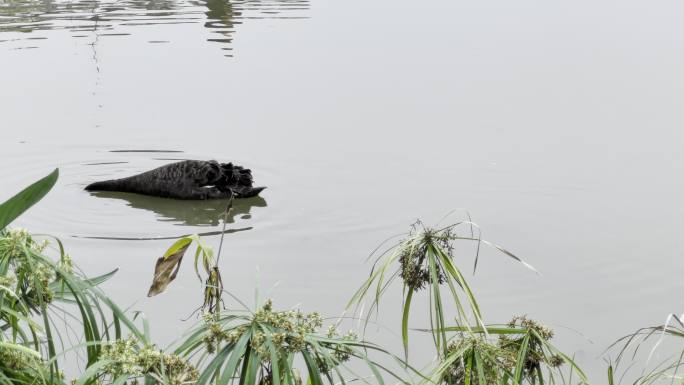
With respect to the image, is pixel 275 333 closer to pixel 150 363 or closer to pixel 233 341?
pixel 233 341

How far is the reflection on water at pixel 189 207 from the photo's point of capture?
26.1 feet

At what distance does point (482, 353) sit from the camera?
2902 millimetres

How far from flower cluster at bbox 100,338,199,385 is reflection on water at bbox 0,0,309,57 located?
1188 centimetres

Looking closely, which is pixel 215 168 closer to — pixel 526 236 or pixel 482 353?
pixel 526 236

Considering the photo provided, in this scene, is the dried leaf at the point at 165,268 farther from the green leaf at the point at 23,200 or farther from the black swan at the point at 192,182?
the black swan at the point at 192,182

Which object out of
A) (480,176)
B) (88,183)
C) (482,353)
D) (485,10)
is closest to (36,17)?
(485,10)

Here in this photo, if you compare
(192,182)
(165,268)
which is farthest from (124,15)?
(165,268)

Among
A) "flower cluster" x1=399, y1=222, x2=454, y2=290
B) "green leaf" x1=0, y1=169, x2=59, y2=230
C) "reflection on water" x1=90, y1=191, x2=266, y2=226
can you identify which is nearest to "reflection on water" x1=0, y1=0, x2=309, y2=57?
"reflection on water" x1=90, y1=191, x2=266, y2=226

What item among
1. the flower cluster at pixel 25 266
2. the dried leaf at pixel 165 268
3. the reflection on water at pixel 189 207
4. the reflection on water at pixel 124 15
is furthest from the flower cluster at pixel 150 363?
the reflection on water at pixel 124 15

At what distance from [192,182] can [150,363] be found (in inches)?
239

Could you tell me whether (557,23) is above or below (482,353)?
below

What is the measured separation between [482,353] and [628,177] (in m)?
6.27

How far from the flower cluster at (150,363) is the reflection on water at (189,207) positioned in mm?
5423

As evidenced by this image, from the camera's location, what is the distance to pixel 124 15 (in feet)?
55.7
